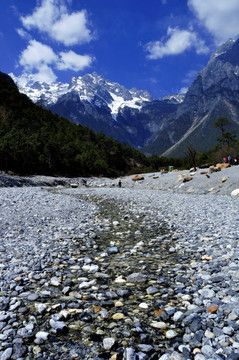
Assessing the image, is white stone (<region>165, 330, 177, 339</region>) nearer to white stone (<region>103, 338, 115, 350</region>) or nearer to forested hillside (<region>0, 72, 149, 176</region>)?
white stone (<region>103, 338, 115, 350</region>)

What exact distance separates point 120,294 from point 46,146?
6933 cm

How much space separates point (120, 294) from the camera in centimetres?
537

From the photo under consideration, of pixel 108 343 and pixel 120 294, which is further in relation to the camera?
pixel 120 294

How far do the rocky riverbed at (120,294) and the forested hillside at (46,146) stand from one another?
50471 mm

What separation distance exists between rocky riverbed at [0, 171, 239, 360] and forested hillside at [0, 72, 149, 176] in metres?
50.5

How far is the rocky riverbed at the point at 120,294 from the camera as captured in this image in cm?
369

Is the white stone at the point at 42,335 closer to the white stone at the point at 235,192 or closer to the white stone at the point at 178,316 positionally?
the white stone at the point at 178,316

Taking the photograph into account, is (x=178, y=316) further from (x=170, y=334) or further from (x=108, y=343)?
(x=108, y=343)

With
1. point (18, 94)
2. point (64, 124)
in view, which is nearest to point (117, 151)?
point (64, 124)

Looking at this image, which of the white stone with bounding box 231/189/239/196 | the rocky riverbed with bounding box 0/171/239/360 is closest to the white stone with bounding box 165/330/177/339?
the rocky riverbed with bounding box 0/171/239/360

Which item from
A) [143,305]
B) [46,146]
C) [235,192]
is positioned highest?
[46,146]

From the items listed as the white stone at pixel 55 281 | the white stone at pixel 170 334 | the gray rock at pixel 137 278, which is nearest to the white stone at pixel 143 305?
the white stone at pixel 170 334

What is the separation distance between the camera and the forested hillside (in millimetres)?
58125

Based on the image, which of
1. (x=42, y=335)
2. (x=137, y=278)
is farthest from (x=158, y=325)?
(x=42, y=335)
